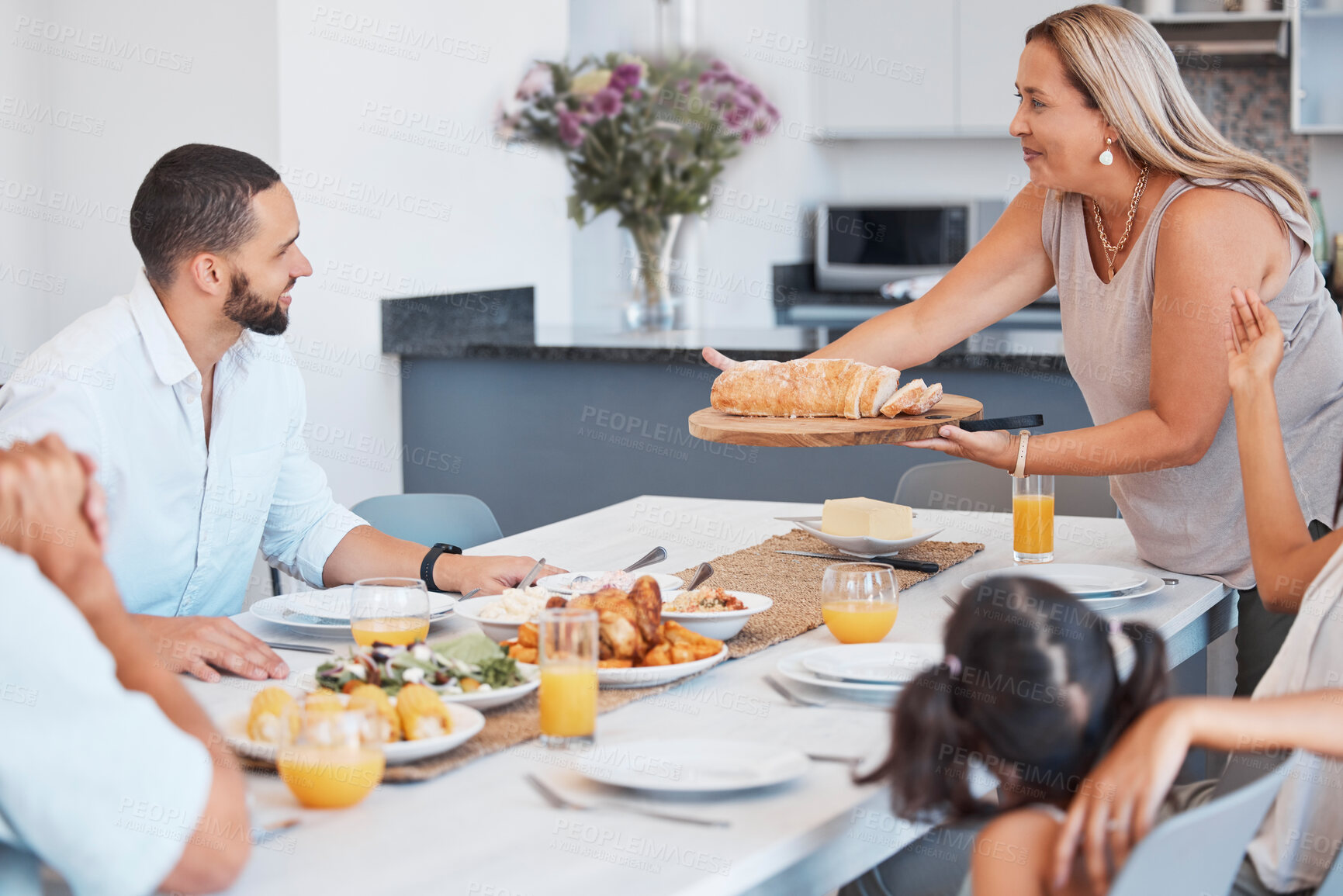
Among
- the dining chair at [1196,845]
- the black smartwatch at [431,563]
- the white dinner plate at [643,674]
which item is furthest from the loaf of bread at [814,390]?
the dining chair at [1196,845]

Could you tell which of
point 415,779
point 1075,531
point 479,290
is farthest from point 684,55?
point 415,779

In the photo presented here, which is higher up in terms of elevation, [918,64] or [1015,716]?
[918,64]

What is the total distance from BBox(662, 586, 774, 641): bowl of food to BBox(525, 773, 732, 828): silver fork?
405mm

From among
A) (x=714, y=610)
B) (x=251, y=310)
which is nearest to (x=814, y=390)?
(x=714, y=610)

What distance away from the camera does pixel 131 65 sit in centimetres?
289

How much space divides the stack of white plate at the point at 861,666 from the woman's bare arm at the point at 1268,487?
0.38 metres

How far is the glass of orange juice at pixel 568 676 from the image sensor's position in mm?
1188

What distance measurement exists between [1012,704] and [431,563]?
105 centimetres

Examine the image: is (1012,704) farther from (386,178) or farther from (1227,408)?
(386,178)

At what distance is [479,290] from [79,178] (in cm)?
108

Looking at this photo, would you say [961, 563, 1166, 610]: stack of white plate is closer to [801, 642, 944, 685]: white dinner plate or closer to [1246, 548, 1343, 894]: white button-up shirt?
[801, 642, 944, 685]: white dinner plate

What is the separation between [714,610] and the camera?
1.53 metres

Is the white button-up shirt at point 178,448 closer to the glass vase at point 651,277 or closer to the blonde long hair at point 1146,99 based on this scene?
the blonde long hair at point 1146,99

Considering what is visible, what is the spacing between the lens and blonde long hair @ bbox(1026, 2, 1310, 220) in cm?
183
